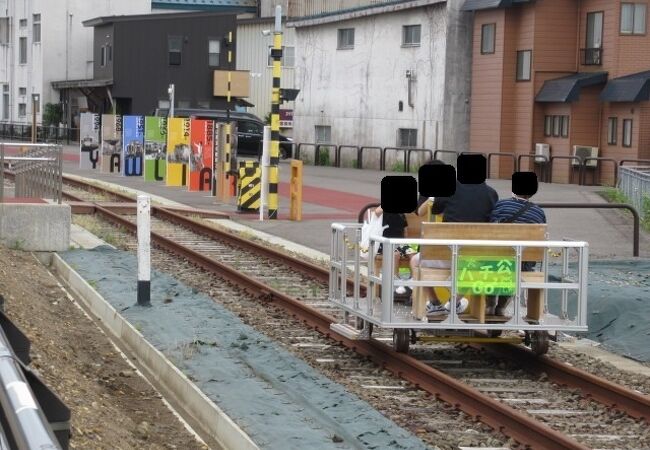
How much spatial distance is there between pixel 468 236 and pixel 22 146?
32.4ft

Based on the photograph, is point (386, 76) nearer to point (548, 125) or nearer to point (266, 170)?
point (548, 125)

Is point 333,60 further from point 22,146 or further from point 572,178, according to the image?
point 22,146

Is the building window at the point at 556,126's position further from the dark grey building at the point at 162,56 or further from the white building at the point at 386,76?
the dark grey building at the point at 162,56

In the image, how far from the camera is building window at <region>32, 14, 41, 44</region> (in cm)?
7125

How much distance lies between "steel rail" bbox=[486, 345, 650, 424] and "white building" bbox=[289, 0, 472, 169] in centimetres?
3477

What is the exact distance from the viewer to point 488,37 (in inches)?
1754

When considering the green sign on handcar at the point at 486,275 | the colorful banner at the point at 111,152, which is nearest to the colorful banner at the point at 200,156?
the colorful banner at the point at 111,152

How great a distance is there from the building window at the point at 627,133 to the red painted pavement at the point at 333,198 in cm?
1044

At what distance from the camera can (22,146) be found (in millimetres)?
18375

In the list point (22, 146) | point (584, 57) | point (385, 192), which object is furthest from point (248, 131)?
point (385, 192)

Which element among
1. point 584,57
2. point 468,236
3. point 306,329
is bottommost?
point 306,329

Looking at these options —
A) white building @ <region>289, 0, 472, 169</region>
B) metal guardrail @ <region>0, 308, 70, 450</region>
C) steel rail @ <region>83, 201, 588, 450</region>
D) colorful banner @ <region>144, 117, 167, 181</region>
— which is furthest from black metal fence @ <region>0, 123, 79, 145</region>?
metal guardrail @ <region>0, 308, 70, 450</region>

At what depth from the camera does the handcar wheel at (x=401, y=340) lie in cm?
1070

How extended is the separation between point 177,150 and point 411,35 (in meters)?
15.4
